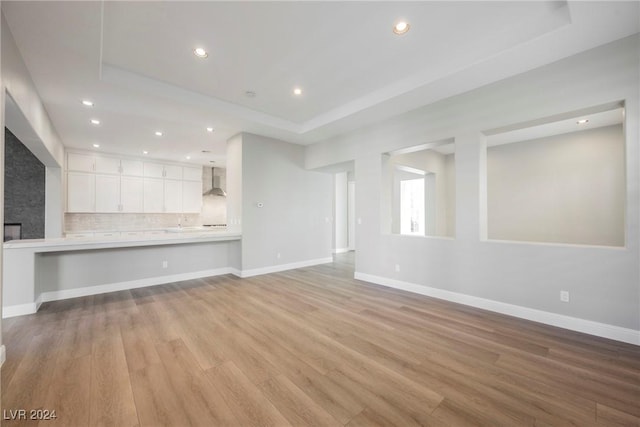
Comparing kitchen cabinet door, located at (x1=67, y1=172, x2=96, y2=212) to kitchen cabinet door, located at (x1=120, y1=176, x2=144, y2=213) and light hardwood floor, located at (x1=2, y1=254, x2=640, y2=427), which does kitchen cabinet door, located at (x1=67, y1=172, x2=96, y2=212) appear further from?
light hardwood floor, located at (x1=2, y1=254, x2=640, y2=427)

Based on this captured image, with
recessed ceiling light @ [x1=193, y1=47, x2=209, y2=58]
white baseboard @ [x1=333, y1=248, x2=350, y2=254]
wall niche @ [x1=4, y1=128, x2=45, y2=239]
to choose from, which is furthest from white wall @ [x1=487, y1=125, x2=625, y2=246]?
wall niche @ [x1=4, y1=128, x2=45, y2=239]

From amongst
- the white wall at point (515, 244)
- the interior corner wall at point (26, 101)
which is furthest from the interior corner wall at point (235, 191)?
the interior corner wall at point (26, 101)

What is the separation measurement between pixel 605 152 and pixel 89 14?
763cm

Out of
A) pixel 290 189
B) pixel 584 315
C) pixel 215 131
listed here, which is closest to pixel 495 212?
pixel 584 315

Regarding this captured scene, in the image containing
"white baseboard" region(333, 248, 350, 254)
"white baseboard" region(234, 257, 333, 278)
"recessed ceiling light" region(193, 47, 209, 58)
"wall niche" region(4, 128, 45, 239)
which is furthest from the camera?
"white baseboard" region(333, 248, 350, 254)

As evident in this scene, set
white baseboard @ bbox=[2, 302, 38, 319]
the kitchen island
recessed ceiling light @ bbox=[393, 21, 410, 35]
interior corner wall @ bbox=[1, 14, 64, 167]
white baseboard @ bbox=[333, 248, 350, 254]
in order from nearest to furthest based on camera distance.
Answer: interior corner wall @ bbox=[1, 14, 64, 167] → recessed ceiling light @ bbox=[393, 21, 410, 35] → white baseboard @ bbox=[2, 302, 38, 319] → the kitchen island → white baseboard @ bbox=[333, 248, 350, 254]

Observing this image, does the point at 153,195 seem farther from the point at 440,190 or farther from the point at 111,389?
the point at 440,190

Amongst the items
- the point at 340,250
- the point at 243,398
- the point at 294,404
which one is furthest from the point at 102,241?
the point at 340,250

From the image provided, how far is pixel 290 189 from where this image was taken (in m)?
5.77

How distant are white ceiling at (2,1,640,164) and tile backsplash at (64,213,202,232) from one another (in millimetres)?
3154

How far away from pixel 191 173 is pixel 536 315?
8.40 meters

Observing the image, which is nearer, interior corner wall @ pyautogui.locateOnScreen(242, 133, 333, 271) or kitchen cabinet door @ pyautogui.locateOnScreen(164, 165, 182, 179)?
interior corner wall @ pyautogui.locateOnScreen(242, 133, 333, 271)

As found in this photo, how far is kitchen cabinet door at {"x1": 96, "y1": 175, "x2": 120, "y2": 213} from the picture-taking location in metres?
6.28

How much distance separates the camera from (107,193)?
20.9 ft
